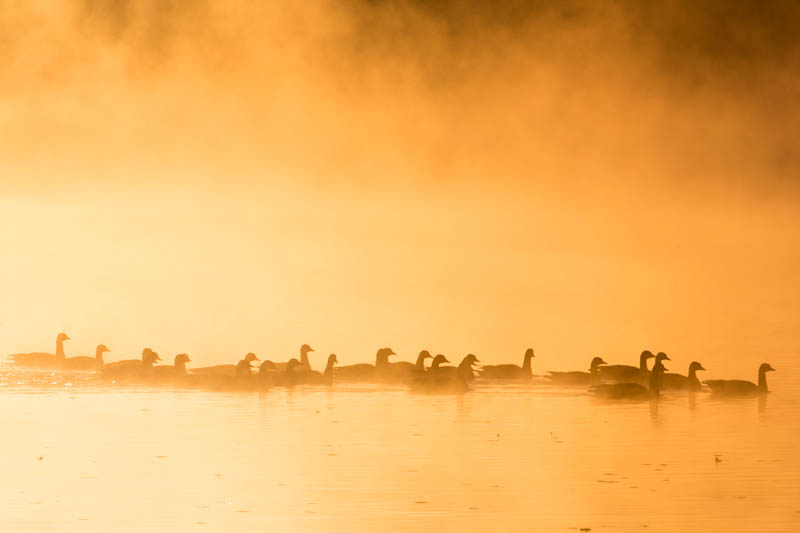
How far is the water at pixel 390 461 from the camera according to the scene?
1945 centimetres

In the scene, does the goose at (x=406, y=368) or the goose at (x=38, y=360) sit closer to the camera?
the goose at (x=406, y=368)

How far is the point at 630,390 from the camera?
2919 cm

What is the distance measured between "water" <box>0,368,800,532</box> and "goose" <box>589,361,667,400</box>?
285mm

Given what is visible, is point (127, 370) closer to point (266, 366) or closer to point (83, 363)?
point (83, 363)

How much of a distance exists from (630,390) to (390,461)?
7.21 meters

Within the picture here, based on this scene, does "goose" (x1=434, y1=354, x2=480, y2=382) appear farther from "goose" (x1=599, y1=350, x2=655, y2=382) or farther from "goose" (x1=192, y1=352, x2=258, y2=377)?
"goose" (x1=192, y1=352, x2=258, y2=377)

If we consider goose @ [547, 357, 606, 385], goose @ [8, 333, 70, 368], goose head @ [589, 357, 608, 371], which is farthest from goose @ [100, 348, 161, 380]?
goose head @ [589, 357, 608, 371]

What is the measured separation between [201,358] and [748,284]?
79.8ft

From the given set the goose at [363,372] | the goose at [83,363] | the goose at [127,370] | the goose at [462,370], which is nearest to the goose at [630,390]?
the goose at [462,370]

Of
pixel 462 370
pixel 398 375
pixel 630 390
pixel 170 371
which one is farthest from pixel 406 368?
pixel 630 390

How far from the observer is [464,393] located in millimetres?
29984

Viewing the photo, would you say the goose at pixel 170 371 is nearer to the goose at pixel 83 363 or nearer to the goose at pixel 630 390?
the goose at pixel 83 363

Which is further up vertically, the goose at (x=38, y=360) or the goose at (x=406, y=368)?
the goose at (x=38, y=360)

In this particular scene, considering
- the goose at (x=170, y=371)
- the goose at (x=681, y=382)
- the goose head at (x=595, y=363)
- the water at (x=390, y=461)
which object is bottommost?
the water at (x=390, y=461)
